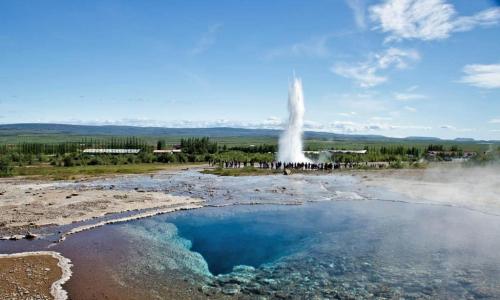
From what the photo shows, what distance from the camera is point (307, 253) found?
17453 mm

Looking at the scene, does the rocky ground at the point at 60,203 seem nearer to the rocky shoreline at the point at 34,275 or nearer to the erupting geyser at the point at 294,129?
the rocky shoreline at the point at 34,275

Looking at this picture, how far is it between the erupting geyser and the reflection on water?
36.1 m

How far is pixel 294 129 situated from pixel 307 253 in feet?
152

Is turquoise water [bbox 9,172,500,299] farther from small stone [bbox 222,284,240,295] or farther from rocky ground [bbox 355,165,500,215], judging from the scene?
rocky ground [bbox 355,165,500,215]

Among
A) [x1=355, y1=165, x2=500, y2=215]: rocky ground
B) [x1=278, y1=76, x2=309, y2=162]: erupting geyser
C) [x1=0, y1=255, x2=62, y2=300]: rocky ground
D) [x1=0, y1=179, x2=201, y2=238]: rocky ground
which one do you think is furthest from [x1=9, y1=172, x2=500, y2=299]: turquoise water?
[x1=278, y1=76, x2=309, y2=162]: erupting geyser

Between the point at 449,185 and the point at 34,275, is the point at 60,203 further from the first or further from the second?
the point at 449,185

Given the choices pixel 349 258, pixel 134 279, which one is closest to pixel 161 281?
pixel 134 279

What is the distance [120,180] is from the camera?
42.2 metres

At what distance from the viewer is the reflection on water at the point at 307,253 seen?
1341cm

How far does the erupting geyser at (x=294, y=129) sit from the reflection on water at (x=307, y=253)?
3609 cm

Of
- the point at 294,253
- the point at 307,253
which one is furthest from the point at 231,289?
the point at 307,253

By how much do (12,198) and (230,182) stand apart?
1940 centimetres

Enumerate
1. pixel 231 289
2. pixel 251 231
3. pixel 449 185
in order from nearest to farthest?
pixel 231 289 < pixel 251 231 < pixel 449 185

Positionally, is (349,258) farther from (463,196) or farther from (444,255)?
(463,196)
